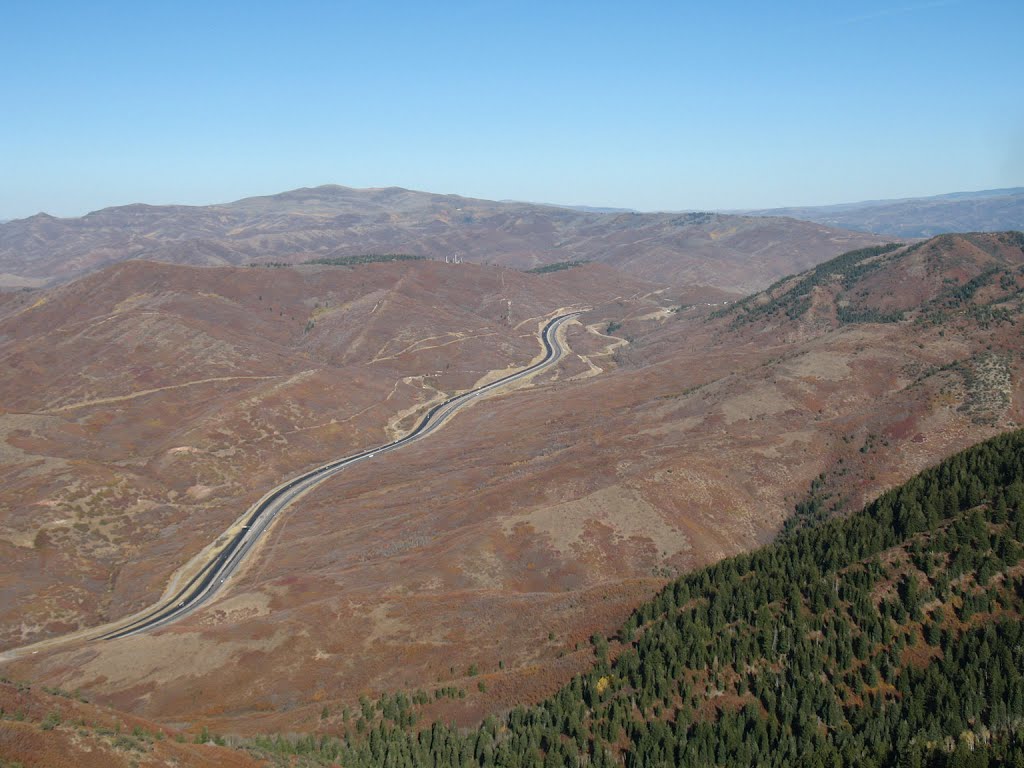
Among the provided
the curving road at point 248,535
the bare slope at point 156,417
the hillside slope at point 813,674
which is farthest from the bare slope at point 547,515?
the bare slope at point 156,417

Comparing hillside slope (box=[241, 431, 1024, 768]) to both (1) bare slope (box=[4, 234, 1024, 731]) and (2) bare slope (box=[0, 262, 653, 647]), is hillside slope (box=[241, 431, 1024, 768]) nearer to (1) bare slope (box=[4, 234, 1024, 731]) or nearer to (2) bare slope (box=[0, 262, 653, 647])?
(1) bare slope (box=[4, 234, 1024, 731])

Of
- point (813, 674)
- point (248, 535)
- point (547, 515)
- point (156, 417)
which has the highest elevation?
point (156, 417)

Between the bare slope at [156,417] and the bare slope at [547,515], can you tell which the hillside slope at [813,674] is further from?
the bare slope at [156,417]

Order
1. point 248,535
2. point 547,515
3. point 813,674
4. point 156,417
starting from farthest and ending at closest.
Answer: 1. point 156,417
2. point 248,535
3. point 547,515
4. point 813,674

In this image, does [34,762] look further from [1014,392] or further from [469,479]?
[1014,392]

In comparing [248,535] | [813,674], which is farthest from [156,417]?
[813,674]

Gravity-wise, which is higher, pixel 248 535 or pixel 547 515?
pixel 547 515

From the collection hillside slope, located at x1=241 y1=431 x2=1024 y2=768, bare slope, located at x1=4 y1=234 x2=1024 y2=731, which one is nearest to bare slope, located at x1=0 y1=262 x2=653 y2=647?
bare slope, located at x1=4 y1=234 x2=1024 y2=731

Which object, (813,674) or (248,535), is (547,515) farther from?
(248,535)
